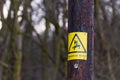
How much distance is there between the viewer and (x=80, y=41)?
11.5 feet

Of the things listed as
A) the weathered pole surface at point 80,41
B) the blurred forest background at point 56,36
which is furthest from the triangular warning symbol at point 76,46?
the blurred forest background at point 56,36

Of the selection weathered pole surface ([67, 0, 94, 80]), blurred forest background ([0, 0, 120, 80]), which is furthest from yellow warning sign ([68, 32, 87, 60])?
blurred forest background ([0, 0, 120, 80])

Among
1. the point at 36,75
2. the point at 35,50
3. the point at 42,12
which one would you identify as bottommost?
the point at 36,75

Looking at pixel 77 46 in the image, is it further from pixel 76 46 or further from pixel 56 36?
pixel 56 36

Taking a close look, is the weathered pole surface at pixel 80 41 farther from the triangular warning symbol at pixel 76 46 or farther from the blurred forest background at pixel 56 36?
the blurred forest background at pixel 56 36

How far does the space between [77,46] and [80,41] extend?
51 mm

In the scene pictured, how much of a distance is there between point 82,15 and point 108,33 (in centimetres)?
1631

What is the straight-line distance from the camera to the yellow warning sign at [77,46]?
349cm

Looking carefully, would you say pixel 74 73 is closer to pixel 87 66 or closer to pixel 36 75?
pixel 87 66

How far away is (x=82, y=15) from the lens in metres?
3.55

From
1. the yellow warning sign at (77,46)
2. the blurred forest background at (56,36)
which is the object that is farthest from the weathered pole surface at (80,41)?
the blurred forest background at (56,36)

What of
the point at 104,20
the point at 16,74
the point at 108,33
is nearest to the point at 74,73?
the point at 16,74

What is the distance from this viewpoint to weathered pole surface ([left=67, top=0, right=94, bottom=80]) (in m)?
3.47

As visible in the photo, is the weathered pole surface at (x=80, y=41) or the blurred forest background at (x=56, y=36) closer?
the weathered pole surface at (x=80, y=41)
